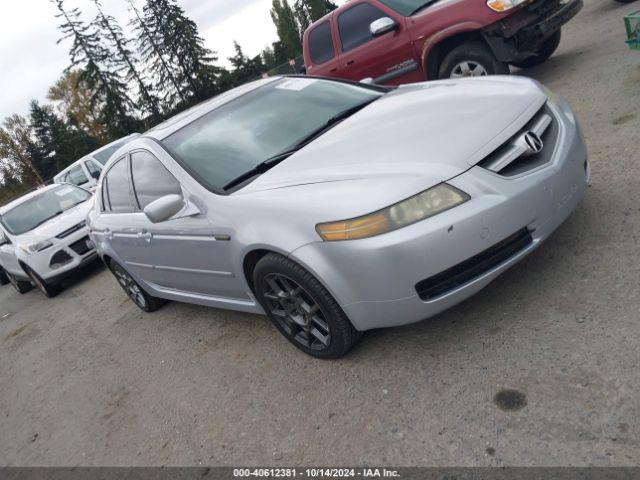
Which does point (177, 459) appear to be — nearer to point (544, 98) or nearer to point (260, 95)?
point (260, 95)

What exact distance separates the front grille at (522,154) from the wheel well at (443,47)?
400 centimetres

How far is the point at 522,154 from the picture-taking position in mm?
2611

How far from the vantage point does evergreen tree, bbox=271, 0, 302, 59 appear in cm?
6194

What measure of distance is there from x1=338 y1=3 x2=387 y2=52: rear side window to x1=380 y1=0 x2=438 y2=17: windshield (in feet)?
0.58

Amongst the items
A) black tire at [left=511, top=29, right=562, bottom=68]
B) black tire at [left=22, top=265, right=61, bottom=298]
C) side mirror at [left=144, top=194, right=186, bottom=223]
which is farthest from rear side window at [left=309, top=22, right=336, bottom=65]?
side mirror at [left=144, top=194, right=186, bottom=223]

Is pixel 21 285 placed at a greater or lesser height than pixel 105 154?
lesser

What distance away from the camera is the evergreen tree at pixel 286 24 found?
203 ft

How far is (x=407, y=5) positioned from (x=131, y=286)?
17.1ft

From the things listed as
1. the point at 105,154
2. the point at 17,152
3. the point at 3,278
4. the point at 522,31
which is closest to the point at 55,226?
the point at 3,278

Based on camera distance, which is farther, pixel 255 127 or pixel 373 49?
pixel 373 49

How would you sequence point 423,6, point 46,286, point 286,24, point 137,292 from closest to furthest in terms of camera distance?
1. point 137,292
2. point 423,6
3. point 46,286
4. point 286,24

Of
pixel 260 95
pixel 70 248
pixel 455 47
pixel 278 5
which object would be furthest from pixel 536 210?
pixel 278 5

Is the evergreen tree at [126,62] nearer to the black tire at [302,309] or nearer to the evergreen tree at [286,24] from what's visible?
Answer: the evergreen tree at [286,24]

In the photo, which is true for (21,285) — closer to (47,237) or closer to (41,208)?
(41,208)
